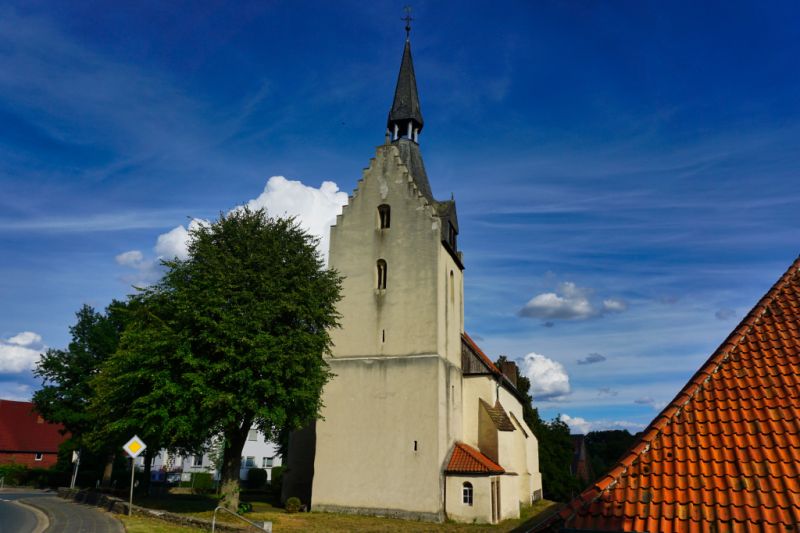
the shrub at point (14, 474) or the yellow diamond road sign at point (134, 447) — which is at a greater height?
the yellow diamond road sign at point (134, 447)

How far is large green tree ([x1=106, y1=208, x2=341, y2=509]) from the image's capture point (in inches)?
880

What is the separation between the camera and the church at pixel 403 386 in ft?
88.9

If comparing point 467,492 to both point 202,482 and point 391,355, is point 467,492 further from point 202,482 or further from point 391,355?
point 202,482

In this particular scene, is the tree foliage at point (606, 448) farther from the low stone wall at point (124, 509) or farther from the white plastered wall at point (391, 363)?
the low stone wall at point (124, 509)

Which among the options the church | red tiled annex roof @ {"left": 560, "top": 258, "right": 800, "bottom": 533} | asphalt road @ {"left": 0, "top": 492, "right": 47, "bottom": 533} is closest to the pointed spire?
the church

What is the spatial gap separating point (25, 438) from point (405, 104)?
54.0 meters

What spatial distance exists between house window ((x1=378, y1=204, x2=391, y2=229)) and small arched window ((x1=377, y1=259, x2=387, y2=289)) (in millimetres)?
2119

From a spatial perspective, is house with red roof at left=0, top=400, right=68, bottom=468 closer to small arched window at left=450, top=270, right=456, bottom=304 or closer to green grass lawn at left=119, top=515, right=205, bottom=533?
green grass lawn at left=119, top=515, right=205, bottom=533

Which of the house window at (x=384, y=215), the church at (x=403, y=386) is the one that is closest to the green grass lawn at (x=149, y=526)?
the church at (x=403, y=386)

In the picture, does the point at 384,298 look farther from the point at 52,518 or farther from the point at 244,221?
the point at 52,518

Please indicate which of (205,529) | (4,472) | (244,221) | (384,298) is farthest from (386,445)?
(4,472)

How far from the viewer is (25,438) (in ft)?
192

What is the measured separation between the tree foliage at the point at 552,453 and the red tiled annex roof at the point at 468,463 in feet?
53.7

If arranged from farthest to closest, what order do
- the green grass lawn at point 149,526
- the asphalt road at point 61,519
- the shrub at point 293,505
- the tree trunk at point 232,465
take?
the shrub at point 293,505, the tree trunk at point 232,465, the asphalt road at point 61,519, the green grass lawn at point 149,526
